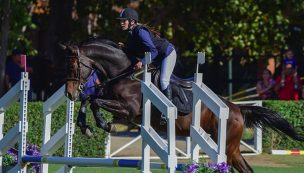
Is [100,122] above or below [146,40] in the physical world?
below

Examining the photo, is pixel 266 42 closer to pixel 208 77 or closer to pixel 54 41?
Answer: pixel 208 77

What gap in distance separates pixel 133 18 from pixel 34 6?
1711 centimetres

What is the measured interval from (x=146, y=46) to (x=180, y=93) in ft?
3.42

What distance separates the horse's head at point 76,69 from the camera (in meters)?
13.0

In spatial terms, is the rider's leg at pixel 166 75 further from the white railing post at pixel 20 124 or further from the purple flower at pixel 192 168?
the purple flower at pixel 192 168

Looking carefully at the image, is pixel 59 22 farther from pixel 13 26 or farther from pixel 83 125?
pixel 83 125

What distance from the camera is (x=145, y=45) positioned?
1302 cm

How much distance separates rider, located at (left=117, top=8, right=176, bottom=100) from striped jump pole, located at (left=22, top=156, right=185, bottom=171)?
1.89 metres

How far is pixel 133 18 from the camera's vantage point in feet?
43.1

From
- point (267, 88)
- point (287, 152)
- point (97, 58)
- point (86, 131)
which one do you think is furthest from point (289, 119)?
point (86, 131)

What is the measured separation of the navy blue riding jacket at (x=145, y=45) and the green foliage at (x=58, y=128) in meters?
4.43

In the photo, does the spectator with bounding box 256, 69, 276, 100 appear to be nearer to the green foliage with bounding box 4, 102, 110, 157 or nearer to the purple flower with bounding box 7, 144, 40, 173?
the green foliage with bounding box 4, 102, 110, 157

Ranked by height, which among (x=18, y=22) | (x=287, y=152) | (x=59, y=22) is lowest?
(x=287, y=152)

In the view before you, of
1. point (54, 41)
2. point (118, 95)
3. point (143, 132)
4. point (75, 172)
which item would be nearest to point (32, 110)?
point (75, 172)
